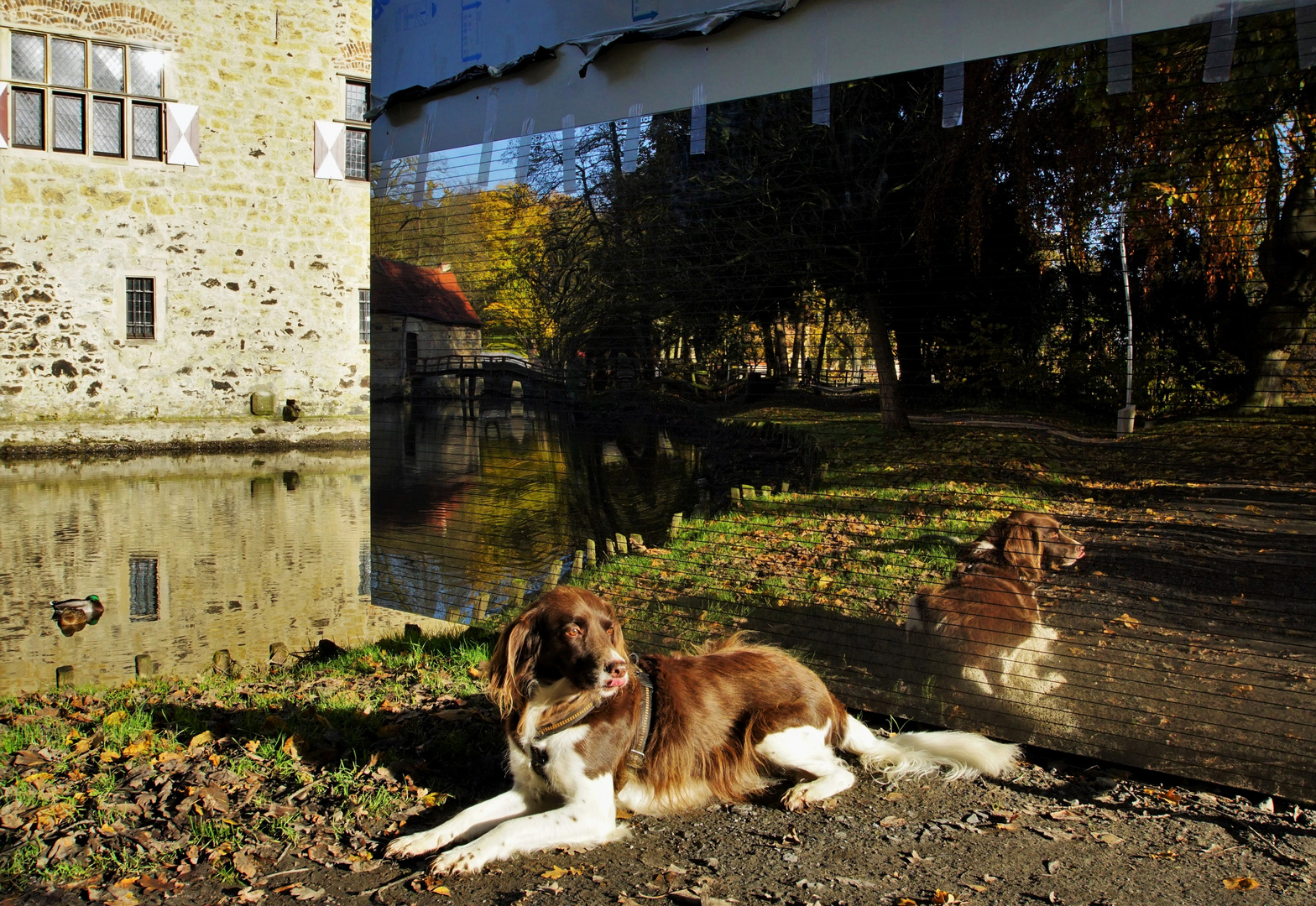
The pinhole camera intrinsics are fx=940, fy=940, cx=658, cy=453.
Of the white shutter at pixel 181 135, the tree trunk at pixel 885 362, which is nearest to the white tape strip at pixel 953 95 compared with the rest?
the tree trunk at pixel 885 362

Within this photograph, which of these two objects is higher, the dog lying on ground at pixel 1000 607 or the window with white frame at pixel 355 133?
the window with white frame at pixel 355 133

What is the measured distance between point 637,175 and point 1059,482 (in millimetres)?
2496

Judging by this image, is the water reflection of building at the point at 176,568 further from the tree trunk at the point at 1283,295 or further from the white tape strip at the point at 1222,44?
the white tape strip at the point at 1222,44

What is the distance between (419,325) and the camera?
5.68 meters

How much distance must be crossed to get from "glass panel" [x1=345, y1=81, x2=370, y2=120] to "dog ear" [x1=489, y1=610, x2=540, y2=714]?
56.3 feet

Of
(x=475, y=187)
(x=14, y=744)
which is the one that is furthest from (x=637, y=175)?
(x=14, y=744)

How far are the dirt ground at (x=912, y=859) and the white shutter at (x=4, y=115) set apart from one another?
16746 millimetres

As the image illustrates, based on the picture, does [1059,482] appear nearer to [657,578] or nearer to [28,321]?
[657,578]

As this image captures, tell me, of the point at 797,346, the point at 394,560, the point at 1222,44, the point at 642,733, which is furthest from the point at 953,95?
the point at 394,560

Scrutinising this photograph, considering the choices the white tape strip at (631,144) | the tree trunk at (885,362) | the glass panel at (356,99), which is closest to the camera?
the tree trunk at (885,362)

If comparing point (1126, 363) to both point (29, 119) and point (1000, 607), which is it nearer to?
point (1000, 607)

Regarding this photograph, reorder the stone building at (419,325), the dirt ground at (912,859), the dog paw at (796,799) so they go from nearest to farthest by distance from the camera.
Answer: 1. the dirt ground at (912,859)
2. the dog paw at (796,799)
3. the stone building at (419,325)

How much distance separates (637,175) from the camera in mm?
4742

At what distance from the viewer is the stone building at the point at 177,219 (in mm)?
15539
